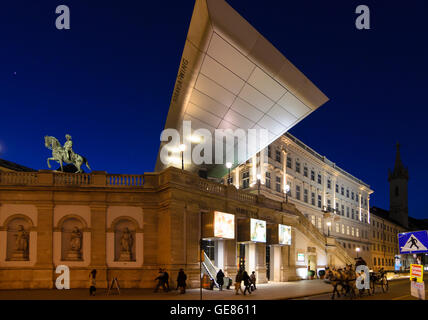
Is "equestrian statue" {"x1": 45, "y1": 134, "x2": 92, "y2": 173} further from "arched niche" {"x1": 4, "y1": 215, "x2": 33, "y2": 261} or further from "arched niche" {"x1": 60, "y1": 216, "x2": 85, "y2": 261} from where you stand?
"arched niche" {"x1": 4, "y1": 215, "x2": 33, "y2": 261}

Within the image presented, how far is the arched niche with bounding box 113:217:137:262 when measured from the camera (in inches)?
1069

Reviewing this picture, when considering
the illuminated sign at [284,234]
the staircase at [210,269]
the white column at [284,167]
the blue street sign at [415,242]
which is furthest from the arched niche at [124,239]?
the white column at [284,167]

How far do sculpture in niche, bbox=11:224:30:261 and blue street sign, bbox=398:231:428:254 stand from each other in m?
21.9

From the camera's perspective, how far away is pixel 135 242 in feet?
90.2

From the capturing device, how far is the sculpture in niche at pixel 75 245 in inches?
1041

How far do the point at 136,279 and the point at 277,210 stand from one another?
50.5 ft

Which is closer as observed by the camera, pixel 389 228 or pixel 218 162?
pixel 218 162

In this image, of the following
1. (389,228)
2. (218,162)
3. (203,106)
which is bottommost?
(389,228)

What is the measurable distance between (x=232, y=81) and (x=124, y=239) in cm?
1434

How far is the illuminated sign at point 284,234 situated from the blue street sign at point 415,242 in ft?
64.4

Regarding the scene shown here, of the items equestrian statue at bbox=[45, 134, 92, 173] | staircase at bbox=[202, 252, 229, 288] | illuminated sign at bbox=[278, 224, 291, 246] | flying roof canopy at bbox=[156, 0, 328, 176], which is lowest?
staircase at bbox=[202, 252, 229, 288]

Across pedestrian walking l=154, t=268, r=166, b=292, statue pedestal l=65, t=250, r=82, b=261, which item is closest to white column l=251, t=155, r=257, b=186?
pedestrian walking l=154, t=268, r=166, b=292
